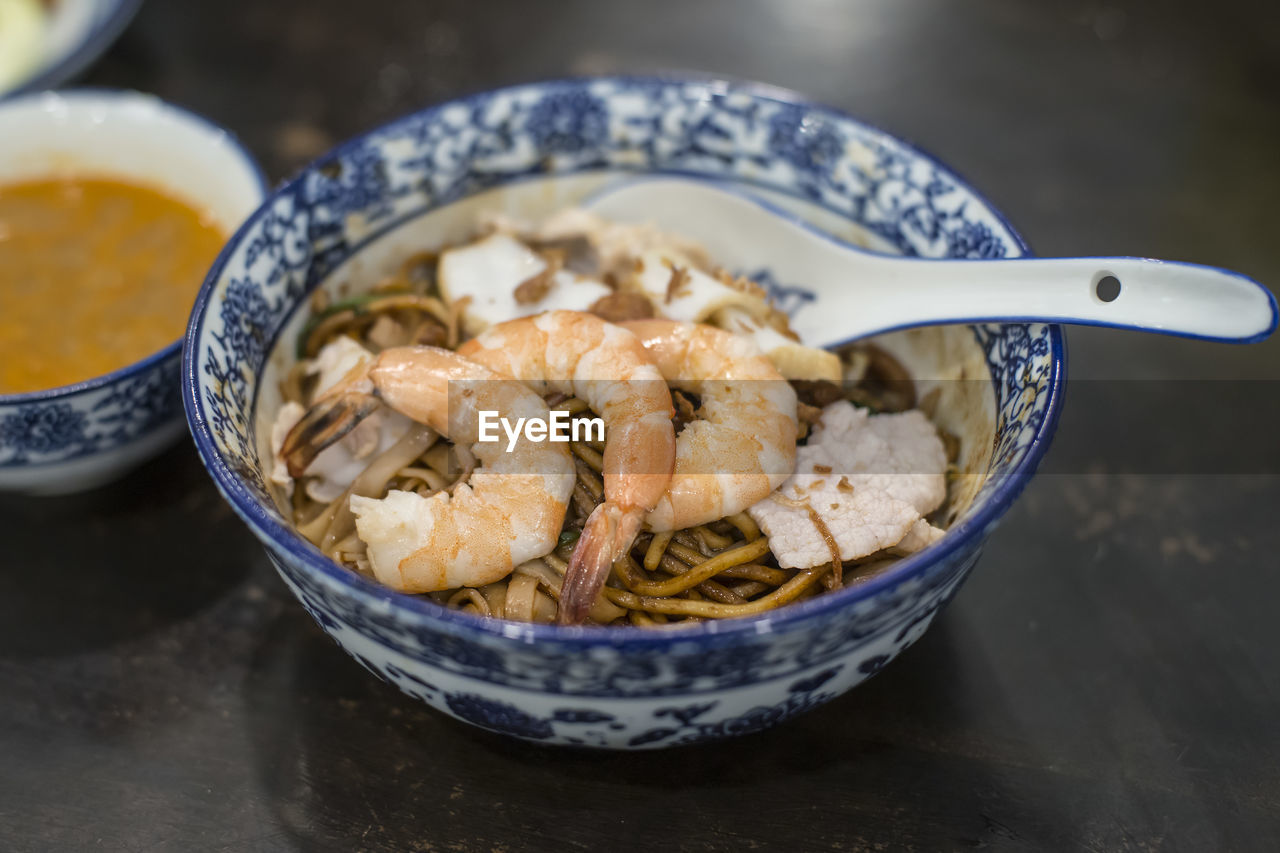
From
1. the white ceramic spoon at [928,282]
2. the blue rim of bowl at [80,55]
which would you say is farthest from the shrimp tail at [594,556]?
the blue rim of bowl at [80,55]

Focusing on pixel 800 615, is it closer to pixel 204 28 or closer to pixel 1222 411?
pixel 1222 411

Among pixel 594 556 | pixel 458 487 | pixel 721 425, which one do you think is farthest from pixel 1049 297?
pixel 458 487

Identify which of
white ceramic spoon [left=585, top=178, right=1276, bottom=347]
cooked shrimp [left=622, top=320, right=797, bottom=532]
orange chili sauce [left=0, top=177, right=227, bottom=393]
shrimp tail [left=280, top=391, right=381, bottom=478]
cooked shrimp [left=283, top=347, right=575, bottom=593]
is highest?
white ceramic spoon [left=585, top=178, right=1276, bottom=347]

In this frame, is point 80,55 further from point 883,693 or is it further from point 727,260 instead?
point 883,693

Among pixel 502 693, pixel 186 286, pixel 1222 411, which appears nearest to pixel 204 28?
pixel 186 286

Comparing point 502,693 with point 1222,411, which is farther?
point 1222,411

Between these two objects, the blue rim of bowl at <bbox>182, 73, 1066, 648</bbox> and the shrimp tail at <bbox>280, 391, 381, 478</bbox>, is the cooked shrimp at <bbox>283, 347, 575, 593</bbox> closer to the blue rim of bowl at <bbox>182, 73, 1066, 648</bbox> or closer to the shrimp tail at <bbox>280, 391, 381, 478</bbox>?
the shrimp tail at <bbox>280, 391, 381, 478</bbox>

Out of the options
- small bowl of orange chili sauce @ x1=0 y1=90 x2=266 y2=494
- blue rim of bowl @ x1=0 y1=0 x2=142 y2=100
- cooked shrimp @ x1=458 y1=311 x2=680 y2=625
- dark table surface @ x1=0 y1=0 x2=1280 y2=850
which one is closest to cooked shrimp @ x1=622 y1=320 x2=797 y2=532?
cooked shrimp @ x1=458 y1=311 x2=680 y2=625
